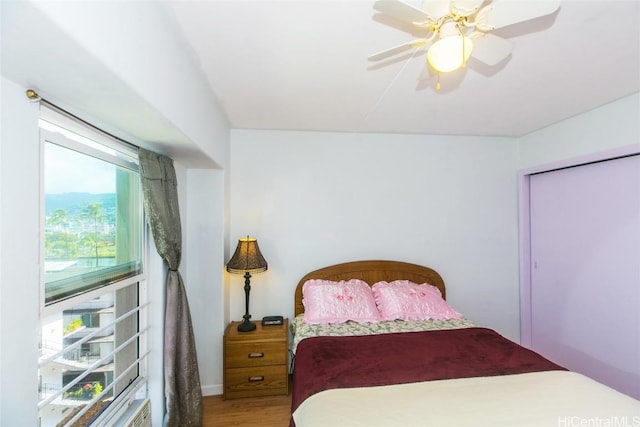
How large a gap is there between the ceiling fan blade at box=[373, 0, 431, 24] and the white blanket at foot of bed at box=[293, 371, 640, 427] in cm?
164

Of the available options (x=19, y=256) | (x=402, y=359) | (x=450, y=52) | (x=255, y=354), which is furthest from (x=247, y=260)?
(x=450, y=52)

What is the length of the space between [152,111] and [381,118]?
1899 millimetres

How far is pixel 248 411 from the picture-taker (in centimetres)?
222

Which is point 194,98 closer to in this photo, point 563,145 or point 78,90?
point 78,90

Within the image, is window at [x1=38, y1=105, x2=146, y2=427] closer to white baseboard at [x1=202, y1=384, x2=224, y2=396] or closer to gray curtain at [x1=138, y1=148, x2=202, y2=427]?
gray curtain at [x1=138, y1=148, x2=202, y2=427]

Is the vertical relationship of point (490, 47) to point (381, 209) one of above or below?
above

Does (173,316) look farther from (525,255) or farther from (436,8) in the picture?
(525,255)

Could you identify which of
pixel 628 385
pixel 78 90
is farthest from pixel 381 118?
pixel 628 385

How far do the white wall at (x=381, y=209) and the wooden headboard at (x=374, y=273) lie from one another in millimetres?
88

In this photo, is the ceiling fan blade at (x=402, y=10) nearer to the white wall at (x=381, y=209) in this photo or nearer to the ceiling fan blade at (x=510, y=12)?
the ceiling fan blade at (x=510, y=12)

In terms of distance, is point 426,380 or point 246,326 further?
point 246,326

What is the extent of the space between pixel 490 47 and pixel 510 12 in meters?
0.24

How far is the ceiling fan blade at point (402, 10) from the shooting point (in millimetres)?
968

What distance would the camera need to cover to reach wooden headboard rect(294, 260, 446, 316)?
275 centimetres
